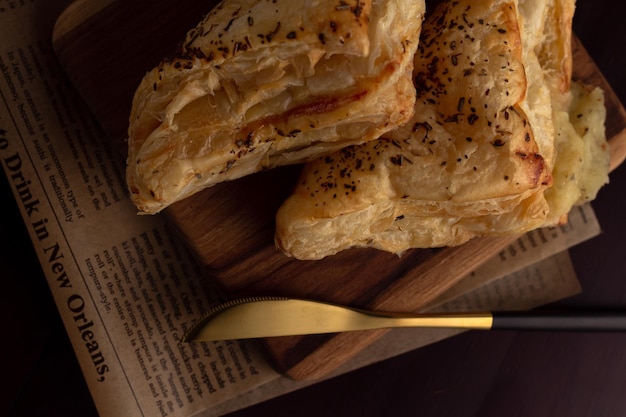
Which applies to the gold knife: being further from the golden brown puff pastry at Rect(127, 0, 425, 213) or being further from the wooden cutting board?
the golden brown puff pastry at Rect(127, 0, 425, 213)

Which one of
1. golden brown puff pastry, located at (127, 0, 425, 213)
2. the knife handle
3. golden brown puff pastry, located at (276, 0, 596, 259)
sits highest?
golden brown puff pastry, located at (127, 0, 425, 213)

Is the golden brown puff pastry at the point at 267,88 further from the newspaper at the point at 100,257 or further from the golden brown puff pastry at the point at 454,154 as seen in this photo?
the newspaper at the point at 100,257

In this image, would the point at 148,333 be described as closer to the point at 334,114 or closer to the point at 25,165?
the point at 25,165

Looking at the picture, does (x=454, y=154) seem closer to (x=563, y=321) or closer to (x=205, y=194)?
(x=205, y=194)

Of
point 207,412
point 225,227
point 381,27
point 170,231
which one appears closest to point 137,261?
point 170,231

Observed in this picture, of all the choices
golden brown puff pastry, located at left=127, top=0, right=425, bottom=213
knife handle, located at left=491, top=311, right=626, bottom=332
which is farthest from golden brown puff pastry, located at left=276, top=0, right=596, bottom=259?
knife handle, located at left=491, top=311, right=626, bottom=332

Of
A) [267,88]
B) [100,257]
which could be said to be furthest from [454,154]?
[100,257]

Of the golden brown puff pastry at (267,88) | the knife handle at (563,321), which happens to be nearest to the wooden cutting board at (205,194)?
the golden brown puff pastry at (267,88)
